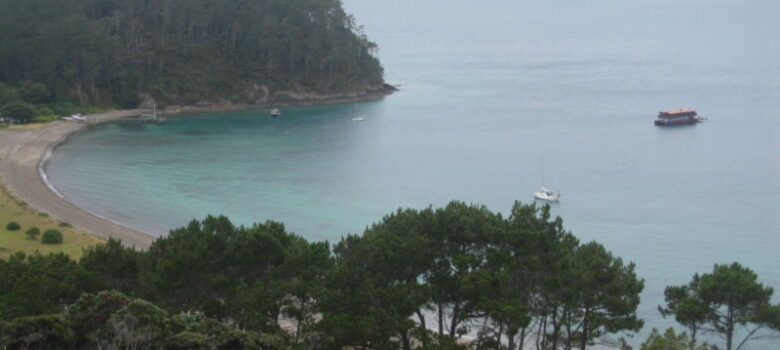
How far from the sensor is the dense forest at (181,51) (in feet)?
317

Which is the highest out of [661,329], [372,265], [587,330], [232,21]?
[232,21]

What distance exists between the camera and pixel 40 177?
63.5m

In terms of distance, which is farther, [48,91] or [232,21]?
[232,21]

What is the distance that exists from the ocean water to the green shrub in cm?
770

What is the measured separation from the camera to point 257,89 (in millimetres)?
104625

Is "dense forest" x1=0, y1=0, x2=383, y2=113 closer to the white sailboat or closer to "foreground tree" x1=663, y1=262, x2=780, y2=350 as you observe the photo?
the white sailboat

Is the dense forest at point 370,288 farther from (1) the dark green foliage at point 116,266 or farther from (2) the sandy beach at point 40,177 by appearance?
(2) the sandy beach at point 40,177

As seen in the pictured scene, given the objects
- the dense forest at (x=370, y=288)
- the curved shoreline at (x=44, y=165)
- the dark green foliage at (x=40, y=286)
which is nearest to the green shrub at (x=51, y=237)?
the curved shoreline at (x=44, y=165)

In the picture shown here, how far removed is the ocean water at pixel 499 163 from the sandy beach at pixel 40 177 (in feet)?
4.98

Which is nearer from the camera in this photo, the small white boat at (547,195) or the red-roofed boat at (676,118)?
the small white boat at (547,195)

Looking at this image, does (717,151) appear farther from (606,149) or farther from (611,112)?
(611,112)

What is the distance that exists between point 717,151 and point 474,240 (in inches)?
2227

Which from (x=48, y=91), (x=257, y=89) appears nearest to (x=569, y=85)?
(x=257, y=89)

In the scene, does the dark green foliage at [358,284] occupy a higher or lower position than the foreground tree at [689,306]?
higher
